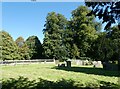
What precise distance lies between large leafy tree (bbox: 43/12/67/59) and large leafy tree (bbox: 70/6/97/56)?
3.69 meters

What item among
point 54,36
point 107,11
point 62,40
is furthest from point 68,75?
point 62,40

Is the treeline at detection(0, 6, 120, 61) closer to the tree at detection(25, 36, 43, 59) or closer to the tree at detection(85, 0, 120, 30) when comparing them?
the tree at detection(25, 36, 43, 59)

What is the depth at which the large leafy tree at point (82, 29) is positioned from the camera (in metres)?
60.3

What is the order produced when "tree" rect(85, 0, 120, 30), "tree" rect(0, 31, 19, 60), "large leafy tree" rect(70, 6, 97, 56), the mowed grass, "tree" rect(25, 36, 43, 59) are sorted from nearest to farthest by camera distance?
"tree" rect(85, 0, 120, 30) → the mowed grass → "tree" rect(0, 31, 19, 60) → "large leafy tree" rect(70, 6, 97, 56) → "tree" rect(25, 36, 43, 59)

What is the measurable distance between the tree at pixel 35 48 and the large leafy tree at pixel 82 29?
9.66 meters

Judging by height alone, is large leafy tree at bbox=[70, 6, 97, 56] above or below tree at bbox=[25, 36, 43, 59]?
above

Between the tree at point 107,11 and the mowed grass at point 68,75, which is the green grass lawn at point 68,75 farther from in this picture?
the tree at point 107,11

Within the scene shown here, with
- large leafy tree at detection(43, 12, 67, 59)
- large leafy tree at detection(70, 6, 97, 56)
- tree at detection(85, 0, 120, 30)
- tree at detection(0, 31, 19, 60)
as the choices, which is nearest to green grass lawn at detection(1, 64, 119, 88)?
tree at detection(85, 0, 120, 30)

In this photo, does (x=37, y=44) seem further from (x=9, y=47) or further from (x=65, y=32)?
(x=9, y=47)

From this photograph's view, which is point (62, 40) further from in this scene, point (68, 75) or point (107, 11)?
point (107, 11)

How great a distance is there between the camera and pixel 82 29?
2416 inches

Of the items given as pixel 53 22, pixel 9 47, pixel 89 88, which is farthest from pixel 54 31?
pixel 89 88

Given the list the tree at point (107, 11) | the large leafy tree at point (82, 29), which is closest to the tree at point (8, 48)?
the large leafy tree at point (82, 29)

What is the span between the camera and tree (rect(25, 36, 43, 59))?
66.3 meters
